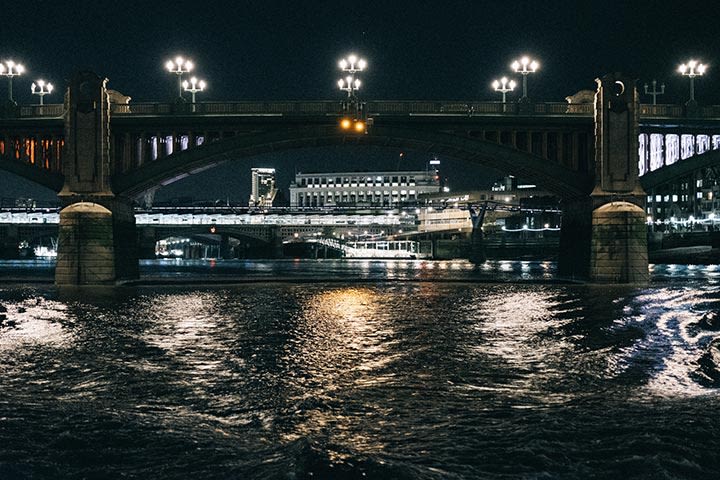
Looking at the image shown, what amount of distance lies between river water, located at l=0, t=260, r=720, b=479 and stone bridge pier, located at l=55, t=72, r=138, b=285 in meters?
17.8

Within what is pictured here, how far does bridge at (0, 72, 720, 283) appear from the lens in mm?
42406

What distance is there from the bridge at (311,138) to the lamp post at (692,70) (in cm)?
213

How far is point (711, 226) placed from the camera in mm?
109688

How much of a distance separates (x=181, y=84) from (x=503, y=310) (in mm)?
29939

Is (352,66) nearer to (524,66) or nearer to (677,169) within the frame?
(524,66)

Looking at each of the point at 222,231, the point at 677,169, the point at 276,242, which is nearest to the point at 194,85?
the point at 677,169

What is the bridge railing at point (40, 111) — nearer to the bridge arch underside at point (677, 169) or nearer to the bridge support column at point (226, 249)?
the bridge arch underside at point (677, 169)

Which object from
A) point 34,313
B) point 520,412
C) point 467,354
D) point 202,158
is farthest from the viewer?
point 202,158

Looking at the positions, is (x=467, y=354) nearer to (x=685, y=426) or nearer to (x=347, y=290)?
(x=685, y=426)

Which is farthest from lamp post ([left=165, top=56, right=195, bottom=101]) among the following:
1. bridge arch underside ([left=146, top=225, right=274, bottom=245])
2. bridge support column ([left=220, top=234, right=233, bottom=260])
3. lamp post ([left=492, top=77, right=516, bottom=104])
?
bridge support column ([left=220, top=234, right=233, bottom=260])

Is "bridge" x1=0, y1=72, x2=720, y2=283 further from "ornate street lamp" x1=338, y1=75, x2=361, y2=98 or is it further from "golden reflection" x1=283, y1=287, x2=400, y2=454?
"golden reflection" x1=283, y1=287, x2=400, y2=454

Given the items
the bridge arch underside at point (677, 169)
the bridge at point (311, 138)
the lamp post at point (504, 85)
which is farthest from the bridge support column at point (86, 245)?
the bridge arch underside at point (677, 169)

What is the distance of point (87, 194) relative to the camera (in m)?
42.3

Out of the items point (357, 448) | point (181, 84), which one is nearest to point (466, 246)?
point (181, 84)
